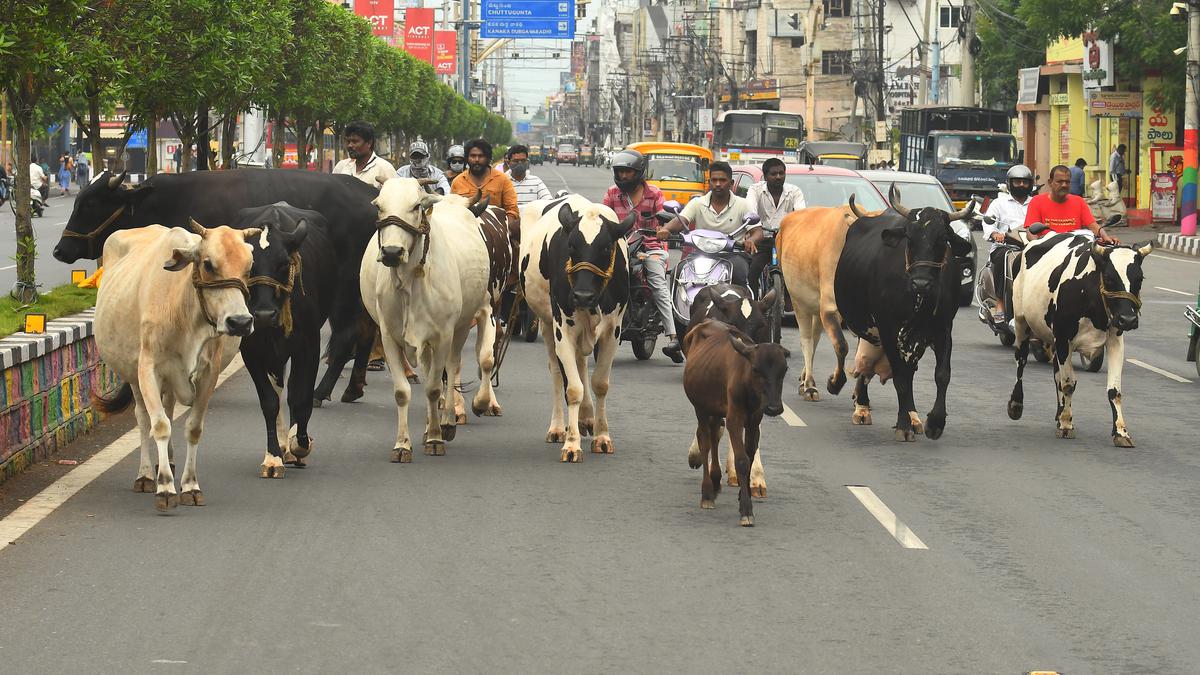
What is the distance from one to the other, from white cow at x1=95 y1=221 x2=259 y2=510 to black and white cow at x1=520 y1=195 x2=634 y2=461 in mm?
2516

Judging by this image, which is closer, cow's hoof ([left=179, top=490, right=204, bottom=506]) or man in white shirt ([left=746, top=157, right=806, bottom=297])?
cow's hoof ([left=179, top=490, right=204, bottom=506])

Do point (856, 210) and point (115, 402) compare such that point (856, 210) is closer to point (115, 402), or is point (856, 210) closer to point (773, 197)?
point (773, 197)

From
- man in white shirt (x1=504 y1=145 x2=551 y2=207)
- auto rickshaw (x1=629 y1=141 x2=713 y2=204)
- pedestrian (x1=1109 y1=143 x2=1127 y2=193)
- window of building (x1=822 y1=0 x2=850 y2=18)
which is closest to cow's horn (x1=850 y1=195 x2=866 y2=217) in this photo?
man in white shirt (x1=504 y1=145 x2=551 y2=207)

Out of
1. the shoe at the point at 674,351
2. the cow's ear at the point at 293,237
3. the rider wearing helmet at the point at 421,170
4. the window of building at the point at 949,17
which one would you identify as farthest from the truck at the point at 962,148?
the cow's ear at the point at 293,237

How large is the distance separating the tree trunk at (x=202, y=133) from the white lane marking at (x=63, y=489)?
42.4 ft

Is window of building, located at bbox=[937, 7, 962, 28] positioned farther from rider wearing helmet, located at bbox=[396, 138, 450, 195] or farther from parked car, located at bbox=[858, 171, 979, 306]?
rider wearing helmet, located at bbox=[396, 138, 450, 195]

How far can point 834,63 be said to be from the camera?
4761 inches

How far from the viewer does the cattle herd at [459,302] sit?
965cm

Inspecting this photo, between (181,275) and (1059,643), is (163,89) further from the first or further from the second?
(1059,643)

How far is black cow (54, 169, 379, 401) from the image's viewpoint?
532 inches

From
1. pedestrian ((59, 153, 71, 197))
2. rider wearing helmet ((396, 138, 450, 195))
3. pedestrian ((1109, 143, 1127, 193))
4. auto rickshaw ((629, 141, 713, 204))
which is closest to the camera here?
rider wearing helmet ((396, 138, 450, 195))

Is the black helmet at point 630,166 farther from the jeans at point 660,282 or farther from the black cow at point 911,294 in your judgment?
the black cow at point 911,294

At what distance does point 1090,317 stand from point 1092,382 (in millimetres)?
3857

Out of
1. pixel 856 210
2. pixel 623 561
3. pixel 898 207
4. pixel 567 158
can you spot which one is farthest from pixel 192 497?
A: pixel 567 158
